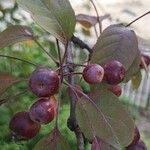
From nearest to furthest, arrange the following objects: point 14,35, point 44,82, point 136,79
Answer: point 44,82 → point 14,35 → point 136,79

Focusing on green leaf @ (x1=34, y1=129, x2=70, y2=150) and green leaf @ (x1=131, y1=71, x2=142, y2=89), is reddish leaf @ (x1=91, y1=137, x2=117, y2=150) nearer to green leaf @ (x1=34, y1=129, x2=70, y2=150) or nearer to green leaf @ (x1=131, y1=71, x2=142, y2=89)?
green leaf @ (x1=34, y1=129, x2=70, y2=150)

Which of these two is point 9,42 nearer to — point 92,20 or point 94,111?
point 94,111

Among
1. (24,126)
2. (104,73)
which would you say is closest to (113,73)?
(104,73)

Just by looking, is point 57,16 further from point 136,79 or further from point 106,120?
point 136,79

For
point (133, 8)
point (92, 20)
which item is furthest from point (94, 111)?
point (133, 8)

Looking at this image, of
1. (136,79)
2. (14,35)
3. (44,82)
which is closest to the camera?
(44,82)
